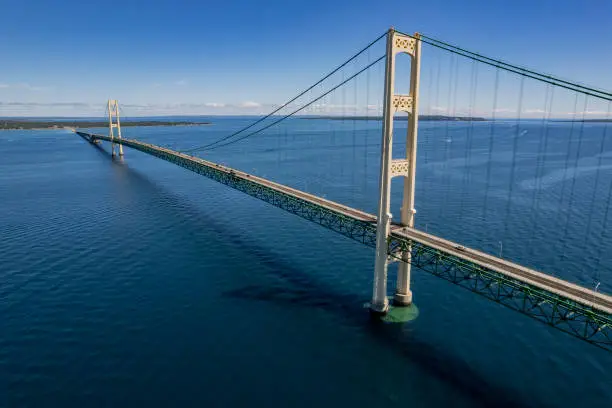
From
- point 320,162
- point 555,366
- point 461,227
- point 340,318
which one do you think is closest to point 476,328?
point 555,366

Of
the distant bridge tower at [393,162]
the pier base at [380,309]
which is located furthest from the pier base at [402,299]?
the pier base at [380,309]

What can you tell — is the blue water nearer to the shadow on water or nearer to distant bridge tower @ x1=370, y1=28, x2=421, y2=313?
the shadow on water

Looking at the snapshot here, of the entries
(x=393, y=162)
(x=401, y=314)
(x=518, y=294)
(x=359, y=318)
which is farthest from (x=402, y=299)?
(x=393, y=162)

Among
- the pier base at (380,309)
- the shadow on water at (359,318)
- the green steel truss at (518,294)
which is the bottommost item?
the shadow on water at (359,318)

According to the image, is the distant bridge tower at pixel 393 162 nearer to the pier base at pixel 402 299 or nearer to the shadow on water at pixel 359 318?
the pier base at pixel 402 299

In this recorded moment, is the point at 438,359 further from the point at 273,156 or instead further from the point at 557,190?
the point at 273,156

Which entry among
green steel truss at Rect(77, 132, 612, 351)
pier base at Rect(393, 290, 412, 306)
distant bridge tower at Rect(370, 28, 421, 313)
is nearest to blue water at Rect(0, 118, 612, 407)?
pier base at Rect(393, 290, 412, 306)
